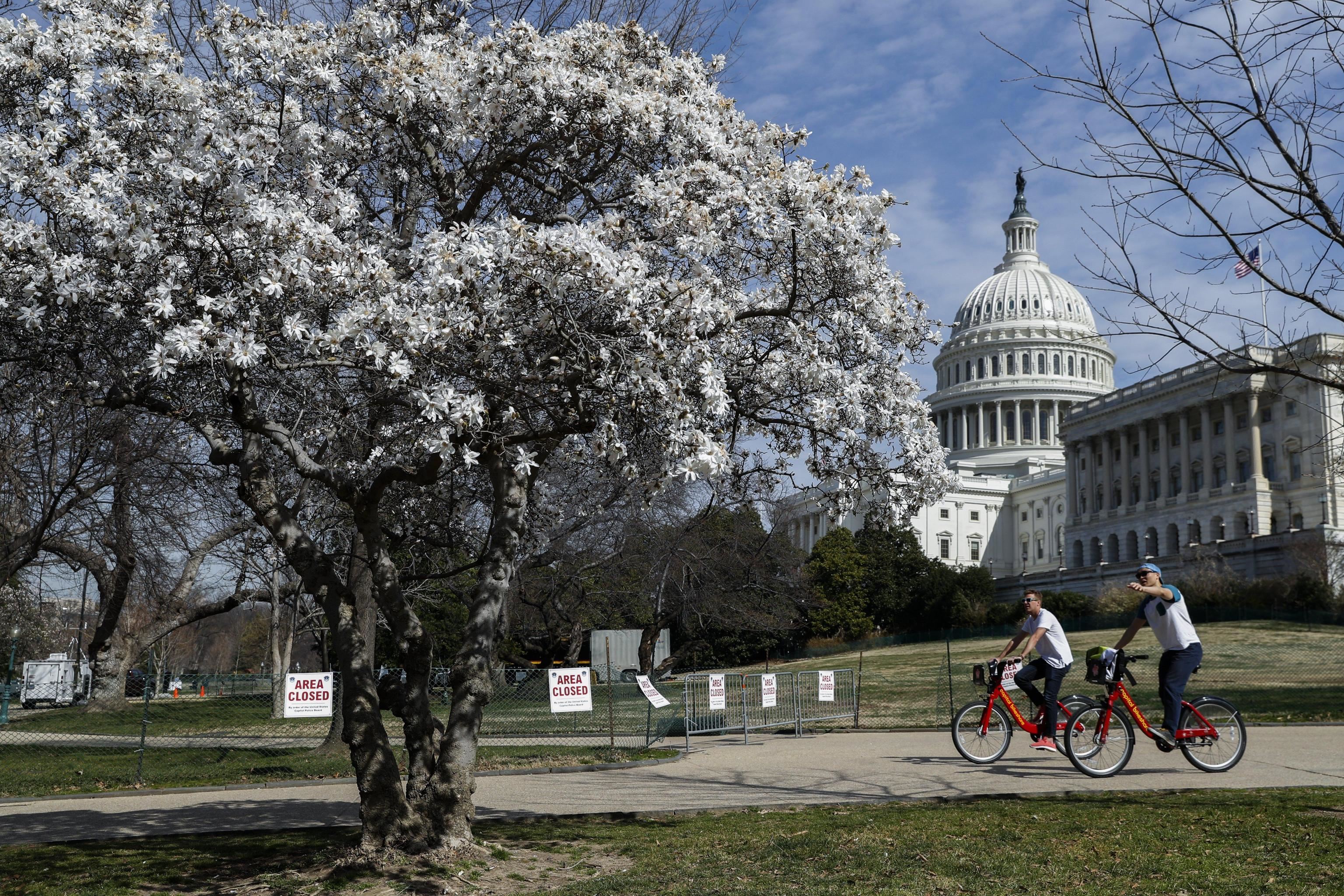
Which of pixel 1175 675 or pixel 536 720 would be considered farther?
pixel 536 720

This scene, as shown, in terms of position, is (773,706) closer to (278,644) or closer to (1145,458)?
(278,644)

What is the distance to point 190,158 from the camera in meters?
8.29

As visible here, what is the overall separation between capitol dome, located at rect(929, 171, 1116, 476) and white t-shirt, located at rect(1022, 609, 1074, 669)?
13091 cm

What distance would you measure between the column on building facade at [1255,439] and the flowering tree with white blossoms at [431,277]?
94.7 m

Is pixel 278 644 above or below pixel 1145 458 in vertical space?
below

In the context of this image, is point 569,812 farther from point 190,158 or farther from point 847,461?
point 190,158

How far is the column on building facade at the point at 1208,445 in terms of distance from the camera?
330 feet

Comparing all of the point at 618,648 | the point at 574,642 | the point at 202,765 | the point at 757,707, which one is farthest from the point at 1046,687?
the point at 618,648

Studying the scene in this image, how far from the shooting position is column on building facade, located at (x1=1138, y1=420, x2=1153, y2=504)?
110188mm

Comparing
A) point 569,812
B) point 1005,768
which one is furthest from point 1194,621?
point 569,812

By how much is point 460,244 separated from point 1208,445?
104803 millimetres

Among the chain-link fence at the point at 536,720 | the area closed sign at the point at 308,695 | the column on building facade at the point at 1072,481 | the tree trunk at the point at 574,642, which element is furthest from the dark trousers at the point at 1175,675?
the column on building facade at the point at 1072,481

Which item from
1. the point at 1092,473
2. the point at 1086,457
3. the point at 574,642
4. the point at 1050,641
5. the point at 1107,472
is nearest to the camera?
the point at 1050,641

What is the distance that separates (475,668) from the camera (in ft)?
29.3
